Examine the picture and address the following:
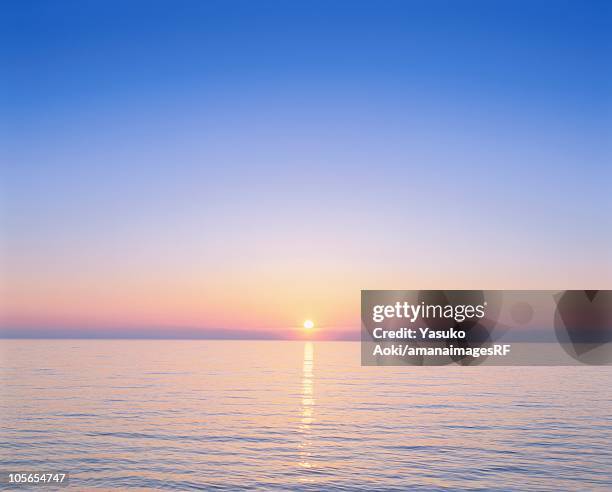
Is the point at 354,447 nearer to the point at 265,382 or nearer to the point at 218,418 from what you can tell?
the point at 218,418

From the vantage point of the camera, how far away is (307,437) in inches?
1641

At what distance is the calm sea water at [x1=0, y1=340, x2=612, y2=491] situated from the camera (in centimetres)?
3114

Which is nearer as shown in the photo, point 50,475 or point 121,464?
point 50,475

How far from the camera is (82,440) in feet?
129

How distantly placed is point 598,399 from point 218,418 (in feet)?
134

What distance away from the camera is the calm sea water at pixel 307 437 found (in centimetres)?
3114

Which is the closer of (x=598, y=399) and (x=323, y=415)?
(x=323, y=415)

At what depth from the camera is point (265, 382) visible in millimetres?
85938

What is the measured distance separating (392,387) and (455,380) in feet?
59.9

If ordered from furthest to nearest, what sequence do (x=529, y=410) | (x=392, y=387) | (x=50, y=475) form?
(x=392, y=387) < (x=529, y=410) < (x=50, y=475)

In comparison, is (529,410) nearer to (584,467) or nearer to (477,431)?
(477,431)

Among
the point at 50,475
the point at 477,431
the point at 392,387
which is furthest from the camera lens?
the point at 392,387

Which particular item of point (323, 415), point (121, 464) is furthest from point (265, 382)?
point (121, 464)

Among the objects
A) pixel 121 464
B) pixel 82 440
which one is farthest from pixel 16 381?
pixel 121 464
